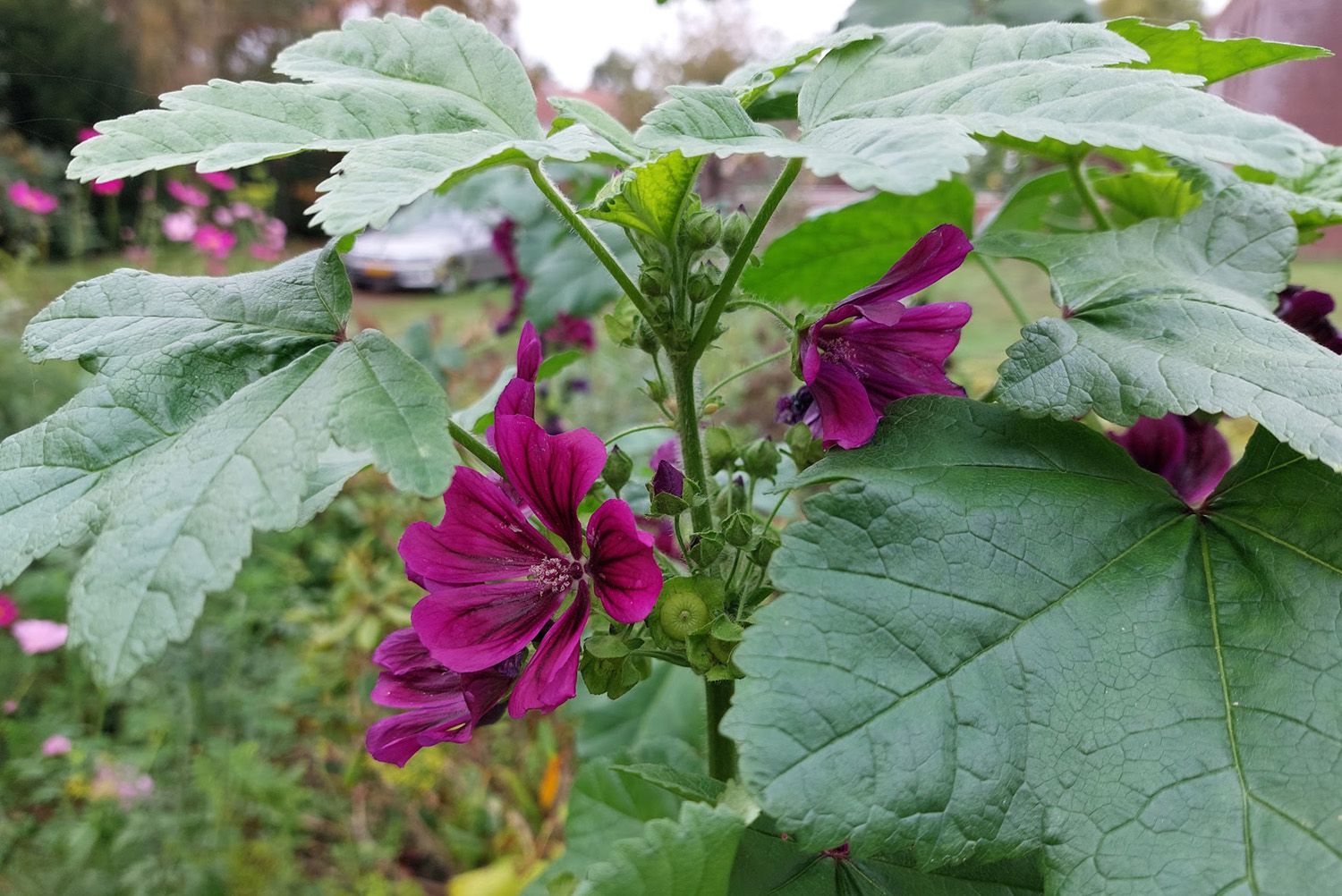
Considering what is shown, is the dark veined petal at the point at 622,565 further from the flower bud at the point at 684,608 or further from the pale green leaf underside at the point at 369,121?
the pale green leaf underside at the point at 369,121

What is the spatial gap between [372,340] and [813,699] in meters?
0.29

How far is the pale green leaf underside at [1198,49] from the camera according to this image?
0.59 m

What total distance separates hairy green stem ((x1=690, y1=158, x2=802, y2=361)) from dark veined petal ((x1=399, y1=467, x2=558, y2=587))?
138 millimetres

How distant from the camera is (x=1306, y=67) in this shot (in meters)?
0.98

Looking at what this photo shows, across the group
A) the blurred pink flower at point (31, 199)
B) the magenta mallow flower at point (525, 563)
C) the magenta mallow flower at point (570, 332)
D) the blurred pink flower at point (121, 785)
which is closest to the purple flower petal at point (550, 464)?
the magenta mallow flower at point (525, 563)

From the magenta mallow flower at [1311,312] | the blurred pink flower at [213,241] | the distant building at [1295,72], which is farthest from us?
the blurred pink flower at [213,241]

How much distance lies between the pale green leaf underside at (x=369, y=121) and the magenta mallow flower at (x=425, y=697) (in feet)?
0.89

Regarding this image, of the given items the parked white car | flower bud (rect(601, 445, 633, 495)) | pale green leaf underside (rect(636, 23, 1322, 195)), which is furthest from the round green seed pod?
the parked white car

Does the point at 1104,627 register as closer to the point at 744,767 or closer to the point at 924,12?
the point at 744,767

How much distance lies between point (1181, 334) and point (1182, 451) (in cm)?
24

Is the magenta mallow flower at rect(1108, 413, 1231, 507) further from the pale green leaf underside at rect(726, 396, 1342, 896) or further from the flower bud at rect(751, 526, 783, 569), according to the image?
the flower bud at rect(751, 526, 783, 569)

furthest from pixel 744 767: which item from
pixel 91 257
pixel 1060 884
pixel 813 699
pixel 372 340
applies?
pixel 91 257

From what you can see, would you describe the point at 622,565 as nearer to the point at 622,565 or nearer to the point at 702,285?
the point at 622,565

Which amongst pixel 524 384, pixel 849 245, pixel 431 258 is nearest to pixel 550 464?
pixel 524 384
